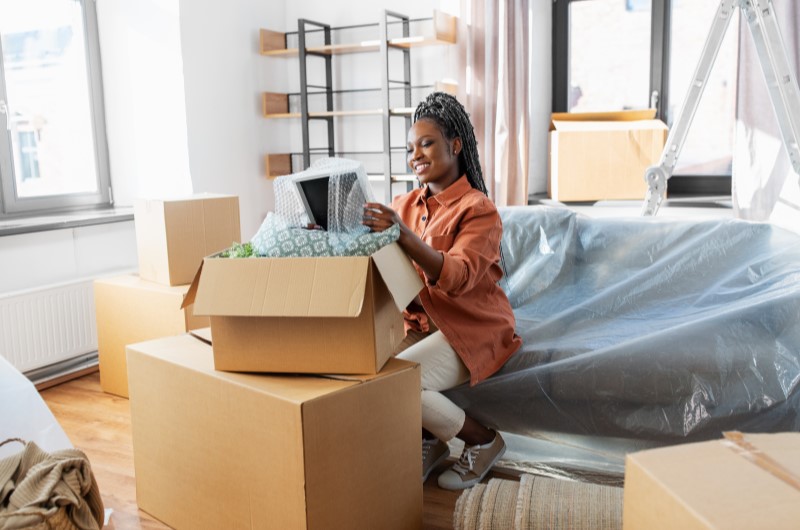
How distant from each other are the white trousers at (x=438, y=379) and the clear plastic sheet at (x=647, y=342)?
119 mm

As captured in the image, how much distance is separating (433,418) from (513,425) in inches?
11.3

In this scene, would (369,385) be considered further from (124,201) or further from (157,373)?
(124,201)

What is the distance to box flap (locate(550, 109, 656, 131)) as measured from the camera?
3639mm

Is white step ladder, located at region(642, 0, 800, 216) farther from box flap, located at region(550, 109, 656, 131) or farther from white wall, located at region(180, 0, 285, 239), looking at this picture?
white wall, located at region(180, 0, 285, 239)

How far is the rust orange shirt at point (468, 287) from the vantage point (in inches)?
69.9

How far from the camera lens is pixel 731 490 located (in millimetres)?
854

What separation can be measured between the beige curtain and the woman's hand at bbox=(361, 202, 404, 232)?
85.0 inches

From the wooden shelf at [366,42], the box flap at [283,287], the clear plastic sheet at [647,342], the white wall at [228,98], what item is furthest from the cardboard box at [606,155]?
the box flap at [283,287]

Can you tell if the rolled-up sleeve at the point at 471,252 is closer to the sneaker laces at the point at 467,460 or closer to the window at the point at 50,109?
the sneaker laces at the point at 467,460

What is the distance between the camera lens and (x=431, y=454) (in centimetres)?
199

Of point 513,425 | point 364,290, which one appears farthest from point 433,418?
point 364,290

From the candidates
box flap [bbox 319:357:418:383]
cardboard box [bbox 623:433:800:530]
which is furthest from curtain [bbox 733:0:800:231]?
cardboard box [bbox 623:433:800:530]

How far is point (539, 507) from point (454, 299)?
544 millimetres

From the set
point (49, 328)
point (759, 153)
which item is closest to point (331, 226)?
point (49, 328)
